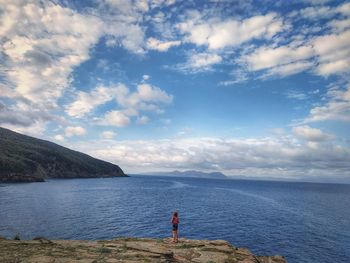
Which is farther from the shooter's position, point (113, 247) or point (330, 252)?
point (330, 252)

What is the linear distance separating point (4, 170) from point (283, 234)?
177162 millimetres

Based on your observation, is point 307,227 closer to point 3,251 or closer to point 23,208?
point 3,251

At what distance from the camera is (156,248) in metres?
28.2

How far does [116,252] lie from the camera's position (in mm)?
26859

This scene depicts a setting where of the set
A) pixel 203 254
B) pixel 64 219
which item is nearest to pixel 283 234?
pixel 203 254

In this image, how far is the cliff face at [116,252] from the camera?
23766mm

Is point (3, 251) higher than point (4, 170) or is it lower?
lower

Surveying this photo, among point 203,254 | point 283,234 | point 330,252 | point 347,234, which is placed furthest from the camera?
point 347,234

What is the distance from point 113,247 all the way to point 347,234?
199 feet

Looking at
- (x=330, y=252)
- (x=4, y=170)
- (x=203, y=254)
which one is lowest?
(x=330, y=252)

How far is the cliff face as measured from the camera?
2377 cm

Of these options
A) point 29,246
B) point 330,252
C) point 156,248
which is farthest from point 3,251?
point 330,252

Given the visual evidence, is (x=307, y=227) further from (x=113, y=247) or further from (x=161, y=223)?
(x=113, y=247)

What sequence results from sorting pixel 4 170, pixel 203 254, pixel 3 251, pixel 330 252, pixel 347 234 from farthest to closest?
pixel 4 170, pixel 347 234, pixel 330 252, pixel 203 254, pixel 3 251
